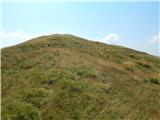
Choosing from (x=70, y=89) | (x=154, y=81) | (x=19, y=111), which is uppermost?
(x=19, y=111)

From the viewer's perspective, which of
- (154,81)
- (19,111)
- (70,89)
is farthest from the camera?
(154,81)

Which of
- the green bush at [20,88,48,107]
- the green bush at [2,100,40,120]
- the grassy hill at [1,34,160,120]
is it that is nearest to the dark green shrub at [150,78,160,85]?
the grassy hill at [1,34,160,120]

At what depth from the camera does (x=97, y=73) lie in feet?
51.7

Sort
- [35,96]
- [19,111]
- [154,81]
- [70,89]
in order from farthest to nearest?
[154,81] < [70,89] < [35,96] < [19,111]

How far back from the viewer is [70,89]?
12750mm

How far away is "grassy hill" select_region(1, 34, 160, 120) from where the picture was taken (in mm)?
10812

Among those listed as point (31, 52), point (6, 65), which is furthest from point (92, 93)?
point (31, 52)

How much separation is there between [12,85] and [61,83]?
2778 mm

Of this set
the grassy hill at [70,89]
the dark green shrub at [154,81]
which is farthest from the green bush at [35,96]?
the dark green shrub at [154,81]

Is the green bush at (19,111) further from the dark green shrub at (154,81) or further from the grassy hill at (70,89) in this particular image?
the dark green shrub at (154,81)

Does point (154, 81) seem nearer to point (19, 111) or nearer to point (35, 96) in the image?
point (35, 96)

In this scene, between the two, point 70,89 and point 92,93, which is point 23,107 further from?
point 92,93

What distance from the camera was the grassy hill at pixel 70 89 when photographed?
10812 mm

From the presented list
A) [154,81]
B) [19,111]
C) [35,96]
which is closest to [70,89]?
[35,96]
